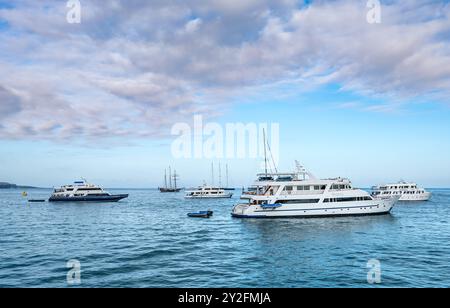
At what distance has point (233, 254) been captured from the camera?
3128 cm

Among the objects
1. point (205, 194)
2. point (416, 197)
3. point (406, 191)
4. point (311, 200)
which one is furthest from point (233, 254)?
point (205, 194)

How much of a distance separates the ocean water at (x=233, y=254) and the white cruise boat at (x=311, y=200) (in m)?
4.13

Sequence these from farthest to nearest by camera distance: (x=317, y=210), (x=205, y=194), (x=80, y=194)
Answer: (x=205, y=194) < (x=80, y=194) < (x=317, y=210)

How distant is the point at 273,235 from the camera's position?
4091cm

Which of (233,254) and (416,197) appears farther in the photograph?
(416,197)

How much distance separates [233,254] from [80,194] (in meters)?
98.8

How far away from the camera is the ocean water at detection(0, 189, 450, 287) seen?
74.6 feet

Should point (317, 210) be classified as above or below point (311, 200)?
below

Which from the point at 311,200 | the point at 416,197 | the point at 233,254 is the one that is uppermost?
the point at 311,200

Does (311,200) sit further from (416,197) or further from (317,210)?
(416,197)

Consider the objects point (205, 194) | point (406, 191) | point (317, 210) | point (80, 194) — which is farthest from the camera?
point (205, 194)
